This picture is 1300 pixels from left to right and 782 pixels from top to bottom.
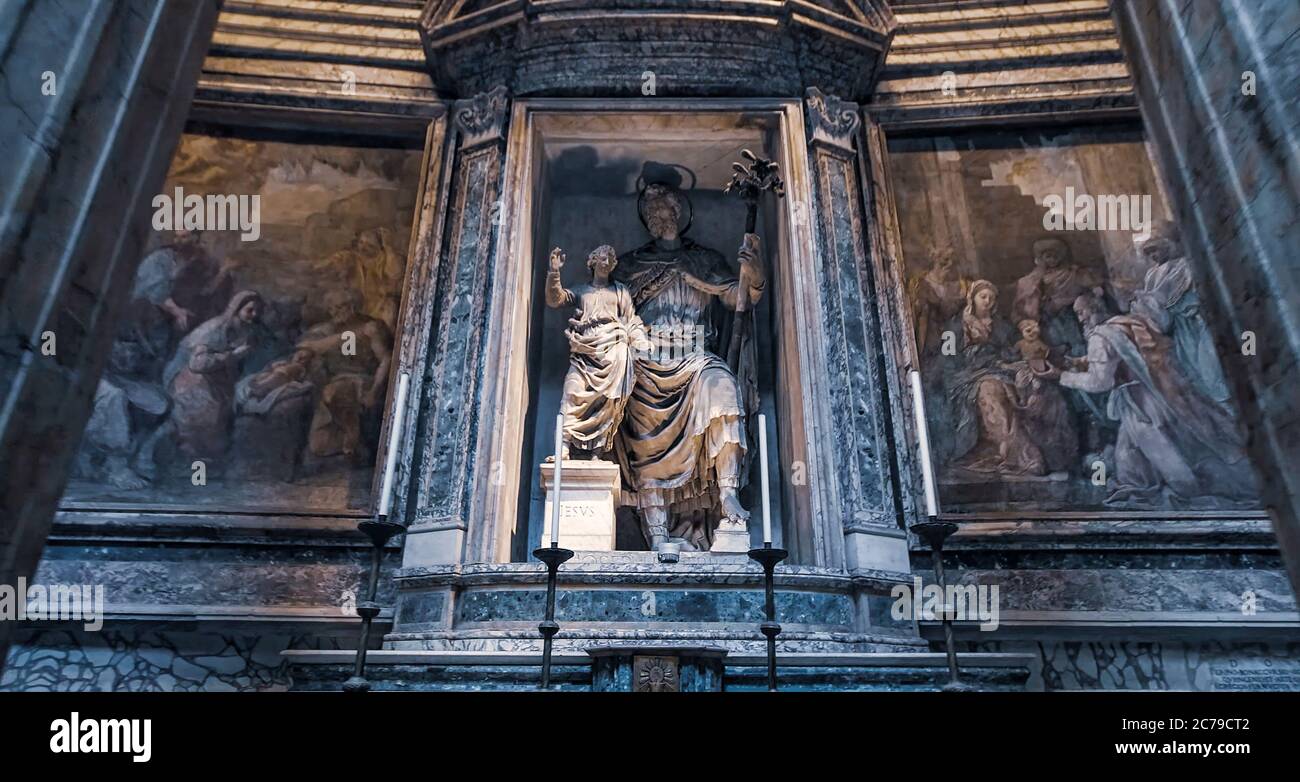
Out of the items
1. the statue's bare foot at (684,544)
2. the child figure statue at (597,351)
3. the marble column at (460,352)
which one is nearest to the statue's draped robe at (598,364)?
the child figure statue at (597,351)

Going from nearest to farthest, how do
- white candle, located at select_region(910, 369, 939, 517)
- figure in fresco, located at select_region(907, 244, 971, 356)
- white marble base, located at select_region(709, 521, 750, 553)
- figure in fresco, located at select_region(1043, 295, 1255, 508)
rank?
white candle, located at select_region(910, 369, 939, 517) < white marble base, located at select_region(709, 521, 750, 553) < figure in fresco, located at select_region(1043, 295, 1255, 508) < figure in fresco, located at select_region(907, 244, 971, 356)

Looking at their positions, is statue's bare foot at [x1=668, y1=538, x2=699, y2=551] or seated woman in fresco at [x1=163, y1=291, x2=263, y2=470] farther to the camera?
seated woman in fresco at [x1=163, y1=291, x2=263, y2=470]

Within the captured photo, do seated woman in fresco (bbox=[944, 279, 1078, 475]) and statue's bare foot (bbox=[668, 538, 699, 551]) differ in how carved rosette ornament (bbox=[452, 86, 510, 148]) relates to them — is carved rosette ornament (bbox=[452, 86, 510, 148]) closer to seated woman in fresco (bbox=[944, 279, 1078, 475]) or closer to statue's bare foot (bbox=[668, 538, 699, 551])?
statue's bare foot (bbox=[668, 538, 699, 551])

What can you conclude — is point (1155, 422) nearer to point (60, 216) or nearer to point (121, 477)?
point (60, 216)

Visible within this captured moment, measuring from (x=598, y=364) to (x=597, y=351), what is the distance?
0.33 feet

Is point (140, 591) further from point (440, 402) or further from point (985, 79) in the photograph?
point (985, 79)

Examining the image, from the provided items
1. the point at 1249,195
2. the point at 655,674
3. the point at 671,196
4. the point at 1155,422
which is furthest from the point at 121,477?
the point at 1155,422

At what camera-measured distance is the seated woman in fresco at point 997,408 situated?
6.44 metres

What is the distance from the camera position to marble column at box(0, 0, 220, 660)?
2.05 metres

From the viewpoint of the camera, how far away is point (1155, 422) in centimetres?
643

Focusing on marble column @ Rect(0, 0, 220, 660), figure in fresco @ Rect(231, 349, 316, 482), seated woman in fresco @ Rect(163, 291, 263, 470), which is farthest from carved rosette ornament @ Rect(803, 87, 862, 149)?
marble column @ Rect(0, 0, 220, 660)

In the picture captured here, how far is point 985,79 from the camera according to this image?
25.5 feet
